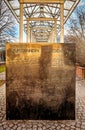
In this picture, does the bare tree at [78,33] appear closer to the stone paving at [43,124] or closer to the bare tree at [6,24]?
the bare tree at [6,24]

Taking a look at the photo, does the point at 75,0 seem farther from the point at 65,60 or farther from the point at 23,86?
the point at 23,86

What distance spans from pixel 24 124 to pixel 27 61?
5.65 ft

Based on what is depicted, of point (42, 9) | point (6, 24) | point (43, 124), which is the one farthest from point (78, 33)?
point (43, 124)

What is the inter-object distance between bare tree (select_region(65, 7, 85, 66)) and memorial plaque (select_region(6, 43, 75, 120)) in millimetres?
10895

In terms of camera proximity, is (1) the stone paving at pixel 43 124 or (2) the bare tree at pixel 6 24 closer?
(1) the stone paving at pixel 43 124

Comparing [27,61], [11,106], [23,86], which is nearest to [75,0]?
[27,61]

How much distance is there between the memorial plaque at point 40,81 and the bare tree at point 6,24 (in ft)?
36.2

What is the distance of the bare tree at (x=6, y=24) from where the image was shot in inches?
590

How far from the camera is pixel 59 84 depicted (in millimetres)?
5078

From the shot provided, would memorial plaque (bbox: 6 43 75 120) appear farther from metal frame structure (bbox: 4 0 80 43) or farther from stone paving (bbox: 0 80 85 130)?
metal frame structure (bbox: 4 0 80 43)

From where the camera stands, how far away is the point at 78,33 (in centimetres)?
1744

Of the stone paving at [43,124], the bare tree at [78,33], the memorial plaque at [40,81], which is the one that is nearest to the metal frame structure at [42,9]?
the memorial plaque at [40,81]

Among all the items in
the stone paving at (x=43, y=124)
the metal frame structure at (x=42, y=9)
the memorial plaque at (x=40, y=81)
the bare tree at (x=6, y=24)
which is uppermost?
the bare tree at (x=6, y=24)

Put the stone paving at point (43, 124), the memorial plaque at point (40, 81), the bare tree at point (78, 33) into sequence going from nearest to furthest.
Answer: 1. the stone paving at point (43, 124)
2. the memorial plaque at point (40, 81)
3. the bare tree at point (78, 33)
